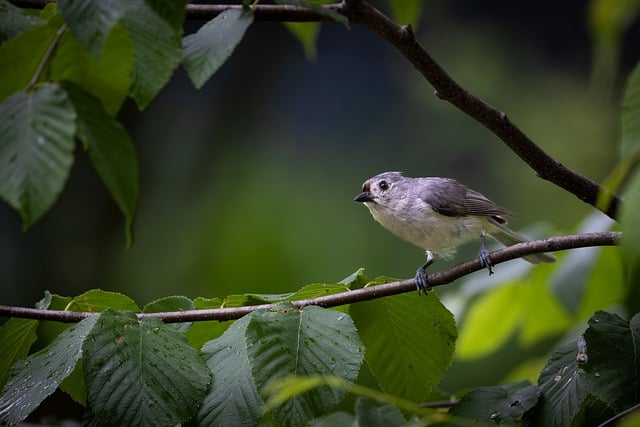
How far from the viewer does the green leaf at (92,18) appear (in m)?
1.33

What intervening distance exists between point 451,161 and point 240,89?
8.36ft

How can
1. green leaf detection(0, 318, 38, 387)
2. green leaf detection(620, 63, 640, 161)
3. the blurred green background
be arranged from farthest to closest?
the blurred green background
green leaf detection(0, 318, 38, 387)
green leaf detection(620, 63, 640, 161)

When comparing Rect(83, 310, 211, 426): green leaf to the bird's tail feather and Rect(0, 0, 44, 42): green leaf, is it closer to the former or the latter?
Rect(0, 0, 44, 42): green leaf

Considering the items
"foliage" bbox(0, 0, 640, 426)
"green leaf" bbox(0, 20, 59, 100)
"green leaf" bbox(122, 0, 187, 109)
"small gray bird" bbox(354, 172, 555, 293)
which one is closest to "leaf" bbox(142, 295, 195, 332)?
"foliage" bbox(0, 0, 640, 426)

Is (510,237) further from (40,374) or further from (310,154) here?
(310,154)

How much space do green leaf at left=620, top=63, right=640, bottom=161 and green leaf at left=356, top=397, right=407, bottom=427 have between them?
0.65 metres

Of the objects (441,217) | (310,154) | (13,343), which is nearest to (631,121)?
(13,343)

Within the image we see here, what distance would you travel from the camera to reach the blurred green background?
716cm

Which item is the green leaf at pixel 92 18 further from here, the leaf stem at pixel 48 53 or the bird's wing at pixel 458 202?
the bird's wing at pixel 458 202

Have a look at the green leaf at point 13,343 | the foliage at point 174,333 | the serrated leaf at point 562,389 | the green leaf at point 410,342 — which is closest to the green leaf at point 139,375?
the foliage at point 174,333

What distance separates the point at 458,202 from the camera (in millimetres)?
3379

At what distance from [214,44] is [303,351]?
A: 2.40ft

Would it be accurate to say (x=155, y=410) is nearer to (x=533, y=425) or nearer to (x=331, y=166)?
(x=533, y=425)

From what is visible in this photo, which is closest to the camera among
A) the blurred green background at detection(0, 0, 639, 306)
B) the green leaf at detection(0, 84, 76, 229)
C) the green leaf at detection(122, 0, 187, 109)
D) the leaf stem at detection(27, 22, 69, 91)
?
the green leaf at detection(0, 84, 76, 229)
